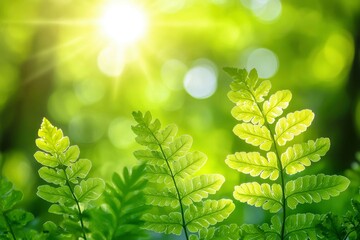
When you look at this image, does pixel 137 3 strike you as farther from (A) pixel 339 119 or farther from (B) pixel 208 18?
(A) pixel 339 119

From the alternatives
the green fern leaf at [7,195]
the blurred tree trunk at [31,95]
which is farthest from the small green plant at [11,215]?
the blurred tree trunk at [31,95]

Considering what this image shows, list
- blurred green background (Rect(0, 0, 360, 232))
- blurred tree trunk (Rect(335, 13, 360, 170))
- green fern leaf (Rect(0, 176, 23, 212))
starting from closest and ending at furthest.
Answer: green fern leaf (Rect(0, 176, 23, 212))
blurred tree trunk (Rect(335, 13, 360, 170))
blurred green background (Rect(0, 0, 360, 232))

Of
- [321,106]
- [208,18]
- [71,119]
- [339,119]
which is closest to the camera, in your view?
[339,119]

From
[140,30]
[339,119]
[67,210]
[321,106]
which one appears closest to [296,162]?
[67,210]

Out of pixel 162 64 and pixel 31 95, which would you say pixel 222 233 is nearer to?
pixel 31 95

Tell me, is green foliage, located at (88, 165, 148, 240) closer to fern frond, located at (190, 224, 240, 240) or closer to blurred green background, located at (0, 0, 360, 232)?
fern frond, located at (190, 224, 240, 240)

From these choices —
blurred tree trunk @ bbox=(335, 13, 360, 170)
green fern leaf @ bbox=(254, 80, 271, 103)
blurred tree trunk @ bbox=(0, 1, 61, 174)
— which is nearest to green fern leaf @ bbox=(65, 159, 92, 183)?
green fern leaf @ bbox=(254, 80, 271, 103)

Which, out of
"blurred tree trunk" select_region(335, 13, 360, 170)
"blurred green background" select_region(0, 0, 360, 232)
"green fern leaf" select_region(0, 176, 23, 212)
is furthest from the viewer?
"blurred green background" select_region(0, 0, 360, 232)

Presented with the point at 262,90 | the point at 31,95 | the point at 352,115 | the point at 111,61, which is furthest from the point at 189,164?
the point at 111,61
